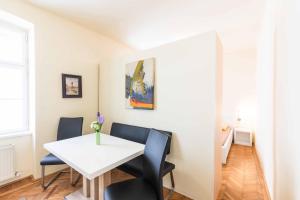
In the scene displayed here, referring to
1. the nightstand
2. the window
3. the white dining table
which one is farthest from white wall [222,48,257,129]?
the window

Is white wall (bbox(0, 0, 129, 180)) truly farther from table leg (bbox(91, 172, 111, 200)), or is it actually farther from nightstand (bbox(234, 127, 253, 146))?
nightstand (bbox(234, 127, 253, 146))

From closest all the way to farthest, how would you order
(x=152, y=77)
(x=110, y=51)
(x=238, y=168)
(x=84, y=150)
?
(x=84, y=150) → (x=152, y=77) → (x=238, y=168) → (x=110, y=51)

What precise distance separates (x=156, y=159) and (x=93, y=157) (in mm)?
657

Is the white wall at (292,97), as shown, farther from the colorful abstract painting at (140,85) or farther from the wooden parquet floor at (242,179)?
the colorful abstract painting at (140,85)

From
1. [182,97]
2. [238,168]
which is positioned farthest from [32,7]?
[238,168]

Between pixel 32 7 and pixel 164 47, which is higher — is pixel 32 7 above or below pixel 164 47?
above

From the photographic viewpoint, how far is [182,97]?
2.03 meters

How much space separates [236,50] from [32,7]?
489 cm

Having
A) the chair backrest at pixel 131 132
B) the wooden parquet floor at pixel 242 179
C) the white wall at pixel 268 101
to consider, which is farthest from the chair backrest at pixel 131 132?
the white wall at pixel 268 101

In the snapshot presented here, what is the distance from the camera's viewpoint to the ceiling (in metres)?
2.24

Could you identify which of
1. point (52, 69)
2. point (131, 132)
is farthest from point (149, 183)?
point (52, 69)

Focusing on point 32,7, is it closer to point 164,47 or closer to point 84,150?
point 164,47

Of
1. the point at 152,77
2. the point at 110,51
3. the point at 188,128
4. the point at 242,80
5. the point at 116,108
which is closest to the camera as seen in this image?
the point at 188,128

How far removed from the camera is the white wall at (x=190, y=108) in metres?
1.79
